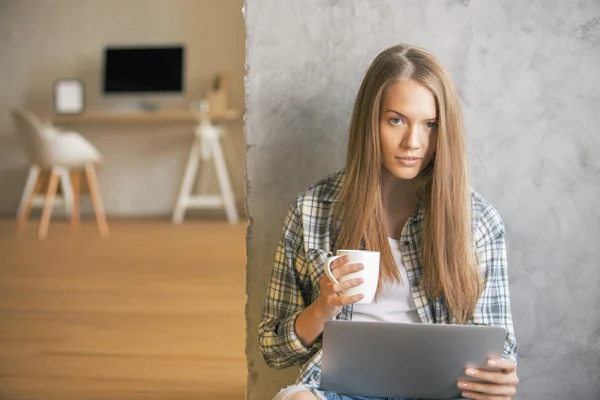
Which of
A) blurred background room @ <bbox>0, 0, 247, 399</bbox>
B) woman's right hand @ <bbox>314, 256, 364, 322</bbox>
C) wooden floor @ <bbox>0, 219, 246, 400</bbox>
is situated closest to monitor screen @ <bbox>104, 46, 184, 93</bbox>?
blurred background room @ <bbox>0, 0, 247, 399</bbox>

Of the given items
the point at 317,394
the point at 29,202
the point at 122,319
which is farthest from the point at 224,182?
the point at 317,394

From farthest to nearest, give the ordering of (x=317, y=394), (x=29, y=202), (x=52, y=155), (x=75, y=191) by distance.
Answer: (x=75, y=191), (x=29, y=202), (x=52, y=155), (x=317, y=394)

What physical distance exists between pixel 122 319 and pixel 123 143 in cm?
407

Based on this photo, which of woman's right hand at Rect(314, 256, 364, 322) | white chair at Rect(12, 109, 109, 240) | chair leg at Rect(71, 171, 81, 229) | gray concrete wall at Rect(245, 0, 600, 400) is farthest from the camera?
chair leg at Rect(71, 171, 81, 229)

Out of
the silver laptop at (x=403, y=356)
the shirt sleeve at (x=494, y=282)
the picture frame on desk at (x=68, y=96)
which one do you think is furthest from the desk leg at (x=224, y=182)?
the silver laptop at (x=403, y=356)

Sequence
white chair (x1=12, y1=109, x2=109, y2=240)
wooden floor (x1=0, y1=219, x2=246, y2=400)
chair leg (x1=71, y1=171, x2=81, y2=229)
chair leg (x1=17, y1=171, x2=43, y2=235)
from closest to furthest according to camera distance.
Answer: wooden floor (x1=0, y1=219, x2=246, y2=400)
white chair (x1=12, y1=109, x2=109, y2=240)
chair leg (x1=17, y1=171, x2=43, y2=235)
chair leg (x1=71, y1=171, x2=81, y2=229)

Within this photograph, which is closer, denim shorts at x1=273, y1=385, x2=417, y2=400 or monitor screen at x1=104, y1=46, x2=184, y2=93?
denim shorts at x1=273, y1=385, x2=417, y2=400

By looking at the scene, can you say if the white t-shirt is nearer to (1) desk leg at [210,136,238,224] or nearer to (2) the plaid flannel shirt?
(2) the plaid flannel shirt

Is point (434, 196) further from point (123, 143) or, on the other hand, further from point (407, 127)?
point (123, 143)

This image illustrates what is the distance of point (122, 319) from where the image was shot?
2838 millimetres

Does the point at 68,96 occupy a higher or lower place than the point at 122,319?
→ higher

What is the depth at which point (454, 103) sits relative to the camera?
4.07 ft

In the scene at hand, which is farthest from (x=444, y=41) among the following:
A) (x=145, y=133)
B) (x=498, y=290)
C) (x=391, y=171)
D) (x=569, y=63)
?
(x=145, y=133)

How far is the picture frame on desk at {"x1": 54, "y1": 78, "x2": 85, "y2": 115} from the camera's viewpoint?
641 cm
